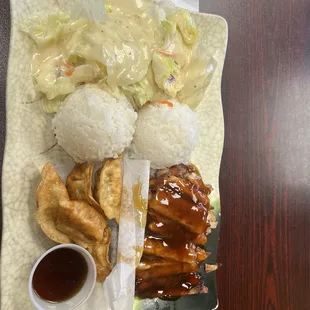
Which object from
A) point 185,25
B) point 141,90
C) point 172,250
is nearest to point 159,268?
point 172,250

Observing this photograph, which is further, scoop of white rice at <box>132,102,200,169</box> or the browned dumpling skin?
scoop of white rice at <box>132,102,200,169</box>

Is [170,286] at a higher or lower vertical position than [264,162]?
lower

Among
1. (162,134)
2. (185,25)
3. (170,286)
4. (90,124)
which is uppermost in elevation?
(185,25)

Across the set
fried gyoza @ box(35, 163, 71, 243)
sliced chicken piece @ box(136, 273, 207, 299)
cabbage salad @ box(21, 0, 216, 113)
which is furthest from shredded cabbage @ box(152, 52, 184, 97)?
sliced chicken piece @ box(136, 273, 207, 299)

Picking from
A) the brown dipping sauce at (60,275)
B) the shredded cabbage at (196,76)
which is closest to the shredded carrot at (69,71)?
the shredded cabbage at (196,76)

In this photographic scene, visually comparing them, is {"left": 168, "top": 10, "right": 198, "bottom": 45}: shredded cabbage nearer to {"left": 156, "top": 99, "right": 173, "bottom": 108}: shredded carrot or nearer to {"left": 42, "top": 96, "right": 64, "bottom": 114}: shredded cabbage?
{"left": 156, "top": 99, "right": 173, "bottom": 108}: shredded carrot

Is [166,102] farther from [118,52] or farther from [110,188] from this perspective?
[110,188]

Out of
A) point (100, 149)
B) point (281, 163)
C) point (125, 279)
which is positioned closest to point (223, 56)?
point (281, 163)
